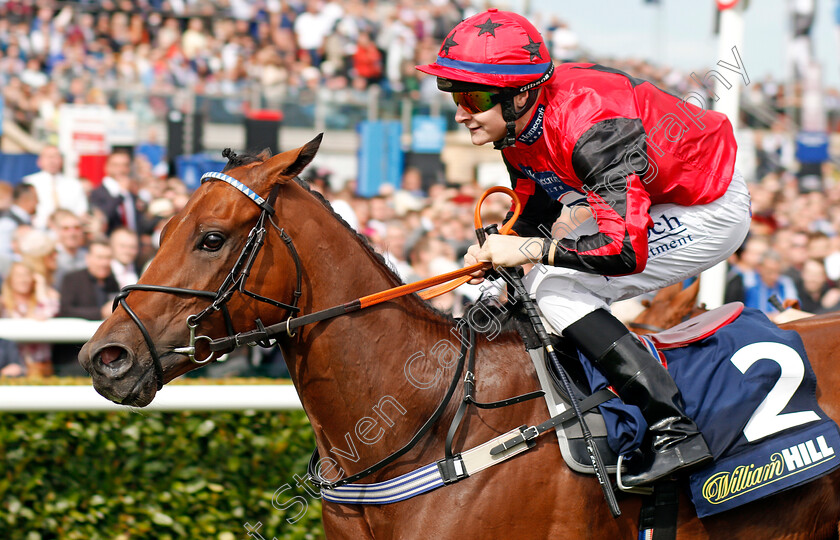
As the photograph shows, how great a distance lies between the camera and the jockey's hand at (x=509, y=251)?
2.63 m

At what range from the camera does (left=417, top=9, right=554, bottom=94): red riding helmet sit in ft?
8.64

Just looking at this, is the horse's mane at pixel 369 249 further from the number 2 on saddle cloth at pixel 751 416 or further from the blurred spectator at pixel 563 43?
the blurred spectator at pixel 563 43

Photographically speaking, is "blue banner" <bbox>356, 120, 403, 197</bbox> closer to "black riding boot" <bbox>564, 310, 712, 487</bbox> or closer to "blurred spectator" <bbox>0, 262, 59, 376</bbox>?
"blurred spectator" <bbox>0, 262, 59, 376</bbox>

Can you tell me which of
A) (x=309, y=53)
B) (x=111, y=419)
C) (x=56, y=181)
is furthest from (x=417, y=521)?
(x=309, y=53)

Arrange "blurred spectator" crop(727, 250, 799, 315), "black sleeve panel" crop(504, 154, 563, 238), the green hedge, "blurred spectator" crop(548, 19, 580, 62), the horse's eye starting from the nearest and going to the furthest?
the horse's eye
"black sleeve panel" crop(504, 154, 563, 238)
the green hedge
"blurred spectator" crop(727, 250, 799, 315)
"blurred spectator" crop(548, 19, 580, 62)

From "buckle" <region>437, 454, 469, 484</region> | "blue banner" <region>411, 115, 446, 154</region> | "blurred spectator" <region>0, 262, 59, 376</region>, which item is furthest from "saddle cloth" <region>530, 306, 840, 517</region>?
"blue banner" <region>411, 115, 446, 154</region>

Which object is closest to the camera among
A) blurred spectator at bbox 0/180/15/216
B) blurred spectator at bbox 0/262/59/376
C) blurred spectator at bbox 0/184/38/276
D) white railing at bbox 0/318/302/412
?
white railing at bbox 0/318/302/412

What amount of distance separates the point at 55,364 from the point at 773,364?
12.1ft

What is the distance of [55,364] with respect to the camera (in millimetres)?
4672

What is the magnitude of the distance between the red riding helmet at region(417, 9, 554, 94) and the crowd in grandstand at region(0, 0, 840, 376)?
67 centimetres

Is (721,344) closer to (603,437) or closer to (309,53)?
(603,437)

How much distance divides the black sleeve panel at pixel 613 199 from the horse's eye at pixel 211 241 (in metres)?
1.01

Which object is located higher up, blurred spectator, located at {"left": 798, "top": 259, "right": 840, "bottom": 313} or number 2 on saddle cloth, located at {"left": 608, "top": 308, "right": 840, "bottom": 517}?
number 2 on saddle cloth, located at {"left": 608, "top": 308, "right": 840, "bottom": 517}

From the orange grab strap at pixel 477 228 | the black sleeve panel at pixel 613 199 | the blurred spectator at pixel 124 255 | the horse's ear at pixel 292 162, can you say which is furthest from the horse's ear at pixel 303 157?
the blurred spectator at pixel 124 255
